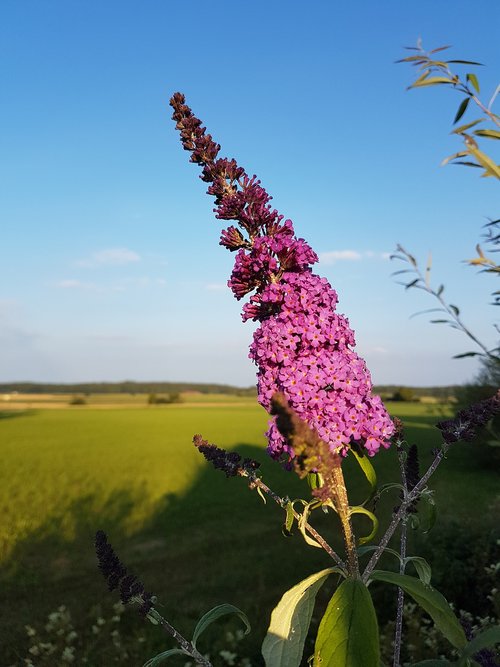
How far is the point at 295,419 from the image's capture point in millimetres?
1671

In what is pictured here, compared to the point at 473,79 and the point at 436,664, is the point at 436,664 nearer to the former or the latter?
the point at 436,664

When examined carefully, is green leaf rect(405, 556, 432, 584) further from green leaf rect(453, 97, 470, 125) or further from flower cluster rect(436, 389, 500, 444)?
green leaf rect(453, 97, 470, 125)

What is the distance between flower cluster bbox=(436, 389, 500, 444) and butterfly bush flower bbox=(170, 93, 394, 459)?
26 centimetres

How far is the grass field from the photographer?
858 cm

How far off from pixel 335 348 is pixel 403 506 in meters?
0.77

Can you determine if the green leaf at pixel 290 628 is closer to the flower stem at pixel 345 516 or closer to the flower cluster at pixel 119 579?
the flower stem at pixel 345 516

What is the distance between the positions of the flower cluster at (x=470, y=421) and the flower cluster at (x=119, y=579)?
4.85 feet

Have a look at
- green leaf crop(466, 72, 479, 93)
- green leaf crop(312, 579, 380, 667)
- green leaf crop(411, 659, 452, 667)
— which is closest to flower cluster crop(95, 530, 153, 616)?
green leaf crop(312, 579, 380, 667)

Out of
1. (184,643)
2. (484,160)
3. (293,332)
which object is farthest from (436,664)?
(484,160)

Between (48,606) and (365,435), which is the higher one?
(365,435)

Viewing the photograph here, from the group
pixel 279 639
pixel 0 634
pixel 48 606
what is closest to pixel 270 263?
pixel 279 639

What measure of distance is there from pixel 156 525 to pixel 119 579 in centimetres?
1237

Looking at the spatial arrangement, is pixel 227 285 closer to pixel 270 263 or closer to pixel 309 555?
pixel 270 263

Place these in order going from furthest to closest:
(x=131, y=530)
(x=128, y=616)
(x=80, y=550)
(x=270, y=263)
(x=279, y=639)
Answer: (x=131, y=530) → (x=80, y=550) → (x=128, y=616) → (x=270, y=263) → (x=279, y=639)
